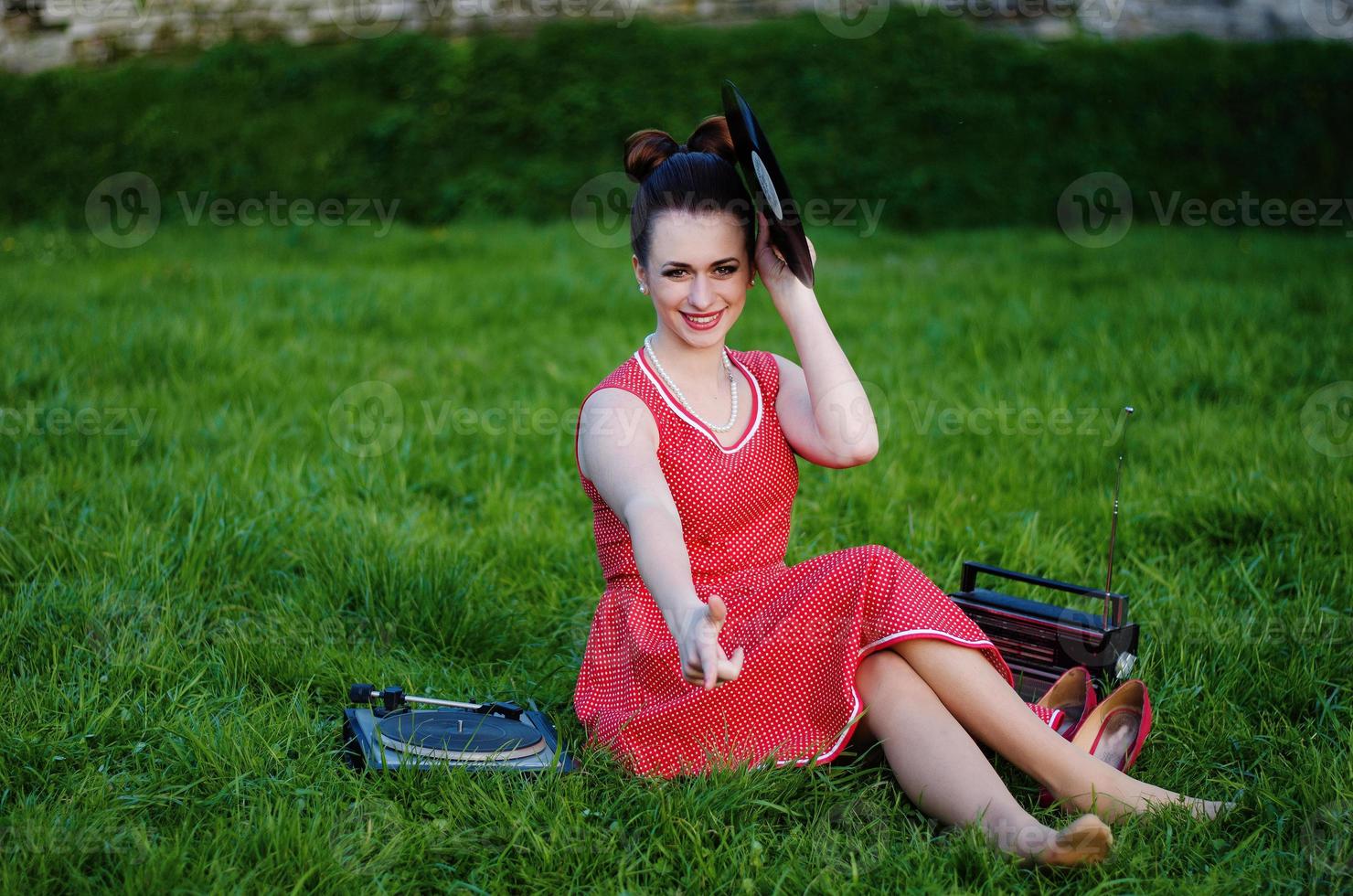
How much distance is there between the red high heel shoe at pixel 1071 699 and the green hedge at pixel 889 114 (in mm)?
6342

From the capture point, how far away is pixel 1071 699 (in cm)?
247

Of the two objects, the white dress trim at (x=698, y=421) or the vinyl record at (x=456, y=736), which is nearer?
the vinyl record at (x=456, y=736)

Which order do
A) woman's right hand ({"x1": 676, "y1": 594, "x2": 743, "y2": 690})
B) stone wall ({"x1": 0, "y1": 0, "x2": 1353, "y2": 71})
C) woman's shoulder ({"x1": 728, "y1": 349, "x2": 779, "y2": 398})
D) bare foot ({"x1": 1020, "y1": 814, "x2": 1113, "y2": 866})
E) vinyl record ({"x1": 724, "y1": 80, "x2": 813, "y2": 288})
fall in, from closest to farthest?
woman's right hand ({"x1": 676, "y1": 594, "x2": 743, "y2": 690}) < bare foot ({"x1": 1020, "y1": 814, "x2": 1113, "y2": 866}) < vinyl record ({"x1": 724, "y1": 80, "x2": 813, "y2": 288}) < woman's shoulder ({"x1": 728, "y1": 349, "x2": 779, "y2": 398}) < stone wall ({"x1": 0, "y1": 0, "x2": 1353, "y2": 71})

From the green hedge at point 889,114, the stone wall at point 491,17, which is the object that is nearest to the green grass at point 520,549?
the green hedge at point 889,114

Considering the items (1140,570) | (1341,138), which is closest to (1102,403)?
(1140,570)

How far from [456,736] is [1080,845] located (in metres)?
1.09

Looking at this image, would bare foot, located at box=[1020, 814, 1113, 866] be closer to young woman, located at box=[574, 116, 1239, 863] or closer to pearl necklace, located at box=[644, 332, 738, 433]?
young woman, located at box=[574, 116, 1239, 863]

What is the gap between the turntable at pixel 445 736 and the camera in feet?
7.16

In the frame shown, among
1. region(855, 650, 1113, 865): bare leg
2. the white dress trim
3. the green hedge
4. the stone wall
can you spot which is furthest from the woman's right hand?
the stone wall

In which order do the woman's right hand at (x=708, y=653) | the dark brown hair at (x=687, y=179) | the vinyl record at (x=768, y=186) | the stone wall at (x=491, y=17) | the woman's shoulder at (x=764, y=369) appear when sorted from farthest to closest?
the stone wall at (x=491, y=17) < the woman's shoulder at (x=764, y=369) < the dark brown hair at (x=687, y=179) < the vinyl record at (x=768, y=186) < the woman's right hand at (x=708, y=653)

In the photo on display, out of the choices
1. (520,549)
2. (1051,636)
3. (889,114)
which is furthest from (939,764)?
(889,114)

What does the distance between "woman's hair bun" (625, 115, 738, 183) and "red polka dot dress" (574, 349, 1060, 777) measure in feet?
1.30

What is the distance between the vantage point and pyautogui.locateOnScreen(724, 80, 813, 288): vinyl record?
7.07 ft

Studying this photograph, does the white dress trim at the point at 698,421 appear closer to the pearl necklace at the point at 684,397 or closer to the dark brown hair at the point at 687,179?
the pearl necklace at the point at 684,397
